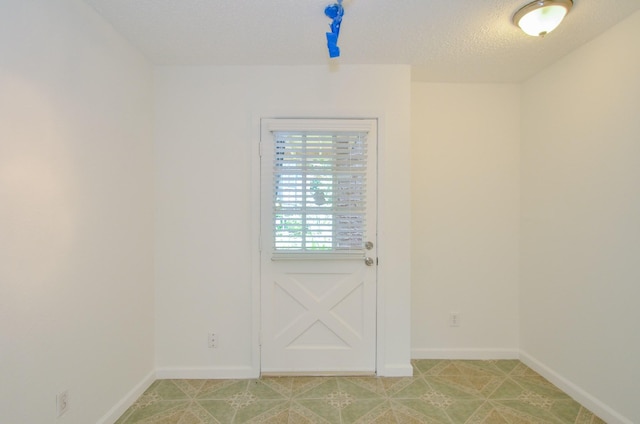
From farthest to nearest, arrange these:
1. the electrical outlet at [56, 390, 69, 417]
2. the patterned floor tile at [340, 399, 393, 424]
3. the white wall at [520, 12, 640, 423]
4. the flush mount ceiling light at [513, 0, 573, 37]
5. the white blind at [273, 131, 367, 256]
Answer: the white blind at [273, 131, 367, 256] < the patterned floor tile at [340, 399, 393, 424] < the white wall at [520, 12, 640, 423] < the flush mount ceiling light at [513, 0, 573, 37] < the electrical outlet at [56, 390, 69, 417]

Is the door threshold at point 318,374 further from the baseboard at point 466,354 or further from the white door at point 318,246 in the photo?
the baseboard at point 466,354

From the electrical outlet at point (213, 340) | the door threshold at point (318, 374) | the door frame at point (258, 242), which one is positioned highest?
the door frame at point (258, 242)

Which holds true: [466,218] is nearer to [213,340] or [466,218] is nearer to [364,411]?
[364,411]

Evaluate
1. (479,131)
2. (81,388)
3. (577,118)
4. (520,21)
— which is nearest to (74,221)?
(81,388)

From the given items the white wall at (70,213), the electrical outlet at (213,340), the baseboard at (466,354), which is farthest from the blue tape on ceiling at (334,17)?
the baseboard at (466,354)

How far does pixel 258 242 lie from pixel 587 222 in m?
2.40

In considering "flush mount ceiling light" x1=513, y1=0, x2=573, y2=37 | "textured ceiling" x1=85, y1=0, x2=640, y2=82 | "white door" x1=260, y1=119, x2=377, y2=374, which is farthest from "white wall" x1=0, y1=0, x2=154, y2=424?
"flush mount ceiling light" x1=513, y1=0, x2=573, y2=37

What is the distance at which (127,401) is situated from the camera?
6.47ft

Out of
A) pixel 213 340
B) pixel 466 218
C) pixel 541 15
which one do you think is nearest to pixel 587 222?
pixel 466 218

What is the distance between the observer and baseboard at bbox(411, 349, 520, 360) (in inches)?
104

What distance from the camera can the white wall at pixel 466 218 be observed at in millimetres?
2664

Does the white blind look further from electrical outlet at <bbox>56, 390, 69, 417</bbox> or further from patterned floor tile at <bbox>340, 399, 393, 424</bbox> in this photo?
electrical outlet at <bbox>56, 390, 69, 417</bbox>

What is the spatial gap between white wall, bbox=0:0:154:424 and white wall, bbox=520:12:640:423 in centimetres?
319

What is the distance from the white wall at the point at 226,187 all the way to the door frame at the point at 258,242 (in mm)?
16
